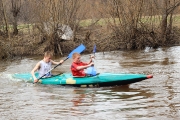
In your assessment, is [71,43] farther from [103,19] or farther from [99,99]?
[99,99]

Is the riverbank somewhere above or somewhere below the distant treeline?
below

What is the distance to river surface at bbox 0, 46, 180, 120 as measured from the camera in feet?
21.7

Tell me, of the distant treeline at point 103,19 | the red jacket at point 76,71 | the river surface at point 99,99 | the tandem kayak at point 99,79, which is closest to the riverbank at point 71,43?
the distant treeline at point 103,19

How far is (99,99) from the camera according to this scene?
793 cm

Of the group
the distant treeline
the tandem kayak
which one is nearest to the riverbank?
the distant treeline

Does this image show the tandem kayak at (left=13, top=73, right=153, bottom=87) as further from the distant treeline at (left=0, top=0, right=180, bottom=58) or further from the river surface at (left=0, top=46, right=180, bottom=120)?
the distant treeline at (left=0, top=0, right=180, bottom=58)

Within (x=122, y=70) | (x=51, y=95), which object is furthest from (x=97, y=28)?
(x=51, y=95)

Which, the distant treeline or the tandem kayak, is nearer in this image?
the tandem kayak

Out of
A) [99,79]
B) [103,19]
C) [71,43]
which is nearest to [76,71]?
[99,79]

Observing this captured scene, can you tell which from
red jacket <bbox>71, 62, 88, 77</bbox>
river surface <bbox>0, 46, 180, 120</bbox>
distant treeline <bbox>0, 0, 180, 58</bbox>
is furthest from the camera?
distant treeline <bbox>0, 0, 180, 58</bbox>

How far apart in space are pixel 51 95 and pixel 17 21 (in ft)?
42.8

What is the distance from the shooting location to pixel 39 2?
1717 centimetres

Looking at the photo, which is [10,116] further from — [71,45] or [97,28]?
[97,28]

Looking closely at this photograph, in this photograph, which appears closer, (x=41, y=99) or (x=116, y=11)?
(x=41, y=99)
